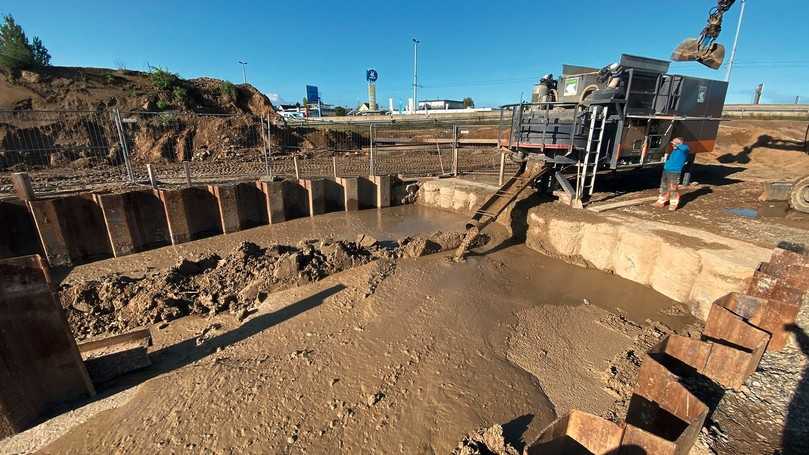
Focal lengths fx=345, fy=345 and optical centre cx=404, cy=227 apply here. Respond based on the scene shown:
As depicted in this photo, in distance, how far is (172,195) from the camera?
323 inches

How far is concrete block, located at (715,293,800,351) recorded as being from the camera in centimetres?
391

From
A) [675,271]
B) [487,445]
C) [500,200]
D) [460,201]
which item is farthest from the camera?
[460,201]

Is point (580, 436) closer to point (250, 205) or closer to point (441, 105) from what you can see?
point (250, 205)

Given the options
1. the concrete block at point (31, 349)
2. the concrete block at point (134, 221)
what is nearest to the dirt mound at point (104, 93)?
the concrete block at point (134, 221)

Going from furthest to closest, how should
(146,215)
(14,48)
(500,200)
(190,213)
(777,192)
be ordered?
(14,48) < (190,213) < (500,200) < (777,192) < (146,215)

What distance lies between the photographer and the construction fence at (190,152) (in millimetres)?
12227

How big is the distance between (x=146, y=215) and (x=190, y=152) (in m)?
9.32

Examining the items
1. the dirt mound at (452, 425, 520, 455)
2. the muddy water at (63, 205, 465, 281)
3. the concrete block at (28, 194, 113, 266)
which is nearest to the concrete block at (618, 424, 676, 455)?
the dirt mound at (452, 425, 520, 455)

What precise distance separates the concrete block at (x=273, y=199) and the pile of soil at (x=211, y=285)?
2877mm

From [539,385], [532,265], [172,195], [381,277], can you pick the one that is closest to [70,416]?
[381,277]

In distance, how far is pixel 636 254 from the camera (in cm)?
637

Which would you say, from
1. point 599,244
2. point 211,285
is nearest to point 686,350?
point 599,244

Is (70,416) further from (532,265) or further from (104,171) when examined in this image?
(104,171)

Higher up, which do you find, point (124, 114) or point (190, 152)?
point (124, 114)
